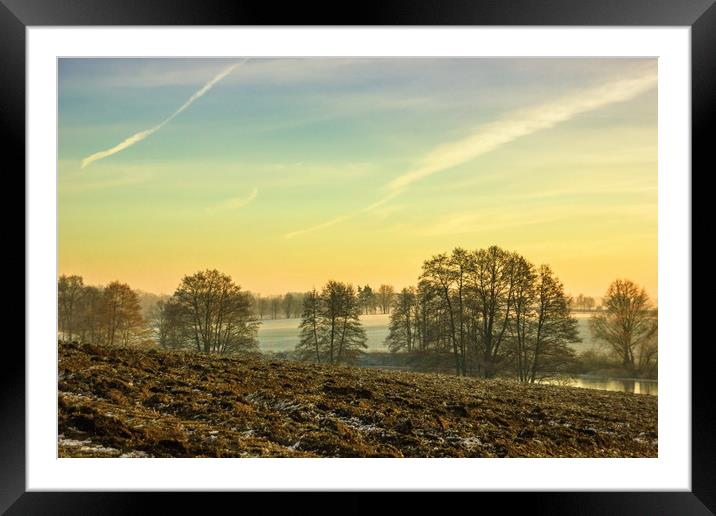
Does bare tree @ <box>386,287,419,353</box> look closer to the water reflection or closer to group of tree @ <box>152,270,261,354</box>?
group of tree @ <box>152,270,261,354</box>

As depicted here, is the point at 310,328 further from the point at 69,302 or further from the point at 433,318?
the point at 69,302

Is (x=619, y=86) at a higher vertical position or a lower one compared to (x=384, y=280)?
higher

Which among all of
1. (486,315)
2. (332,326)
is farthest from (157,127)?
(486,315)

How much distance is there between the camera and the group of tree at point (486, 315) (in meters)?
8.29

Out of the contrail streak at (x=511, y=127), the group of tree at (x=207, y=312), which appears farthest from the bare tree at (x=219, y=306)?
the contrail streak at (x=511, y=127)

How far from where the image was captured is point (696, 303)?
2316 millimetres

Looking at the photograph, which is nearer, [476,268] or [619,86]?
[619,86]

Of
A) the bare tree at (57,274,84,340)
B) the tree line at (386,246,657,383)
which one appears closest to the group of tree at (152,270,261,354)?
the bare tree at (57,274,84,340)
